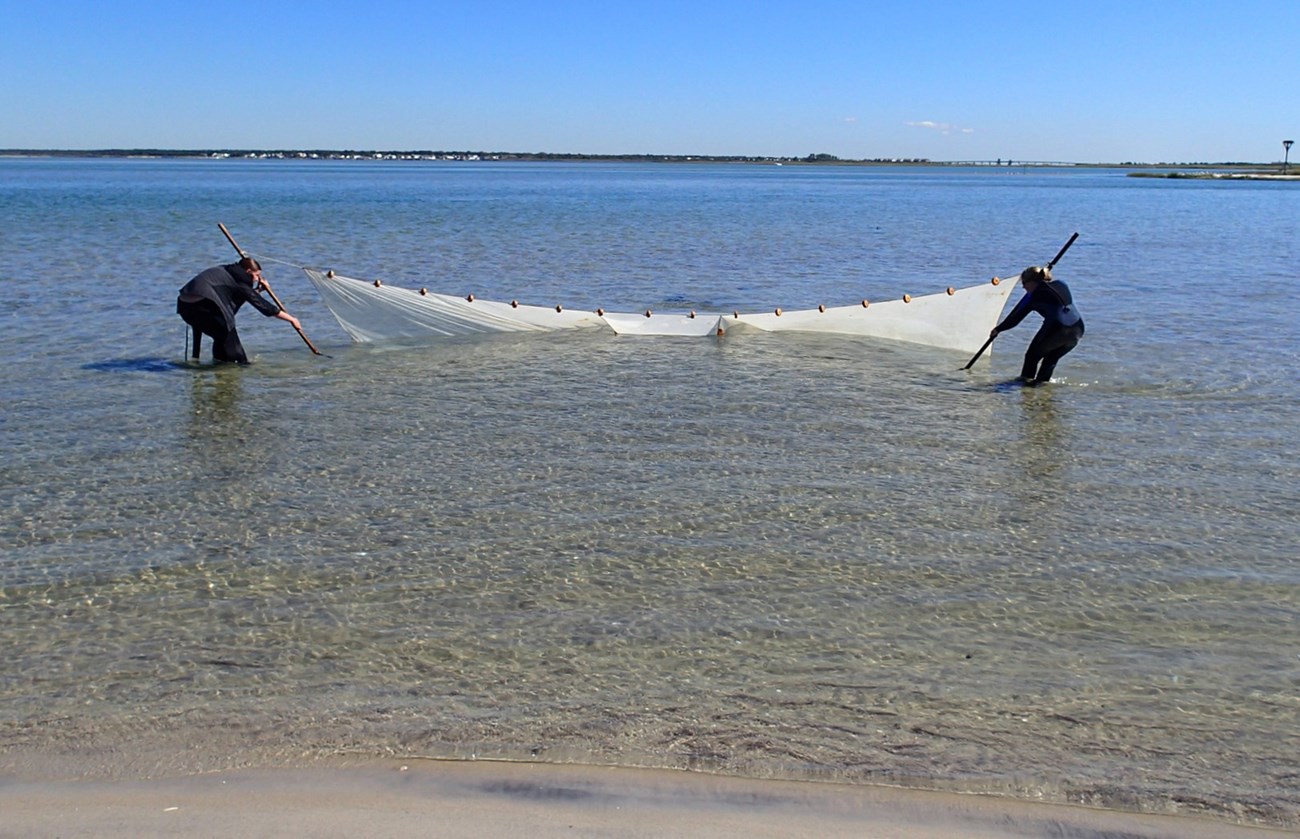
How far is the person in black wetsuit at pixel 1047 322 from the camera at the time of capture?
1312 cm

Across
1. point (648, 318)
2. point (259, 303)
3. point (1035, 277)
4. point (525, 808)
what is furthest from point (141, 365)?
point (525, 808)

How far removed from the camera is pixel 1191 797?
4859mm

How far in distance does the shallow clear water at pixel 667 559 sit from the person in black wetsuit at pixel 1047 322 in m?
0.47

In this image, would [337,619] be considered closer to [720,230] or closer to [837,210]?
[720,230]

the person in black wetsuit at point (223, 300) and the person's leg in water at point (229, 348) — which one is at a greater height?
the person in black wetsuit at point (223, 300)

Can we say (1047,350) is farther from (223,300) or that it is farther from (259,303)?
(223,300)

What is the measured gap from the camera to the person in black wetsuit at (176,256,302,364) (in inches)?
537

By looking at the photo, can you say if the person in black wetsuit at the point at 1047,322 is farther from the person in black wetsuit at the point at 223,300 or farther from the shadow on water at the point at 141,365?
the shadow on water at the point at 141,365

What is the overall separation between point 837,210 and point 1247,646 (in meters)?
57.5

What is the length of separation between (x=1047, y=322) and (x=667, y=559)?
7385 mm

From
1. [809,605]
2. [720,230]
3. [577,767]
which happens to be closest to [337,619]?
[577,767]

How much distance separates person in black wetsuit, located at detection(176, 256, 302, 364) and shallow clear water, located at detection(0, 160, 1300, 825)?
53 cm

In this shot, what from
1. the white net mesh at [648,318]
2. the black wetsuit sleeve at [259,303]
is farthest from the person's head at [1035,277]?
the black wetsuit sleeve at [259,303]

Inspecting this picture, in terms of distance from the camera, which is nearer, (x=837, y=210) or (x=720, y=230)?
(x=720, y=230)
